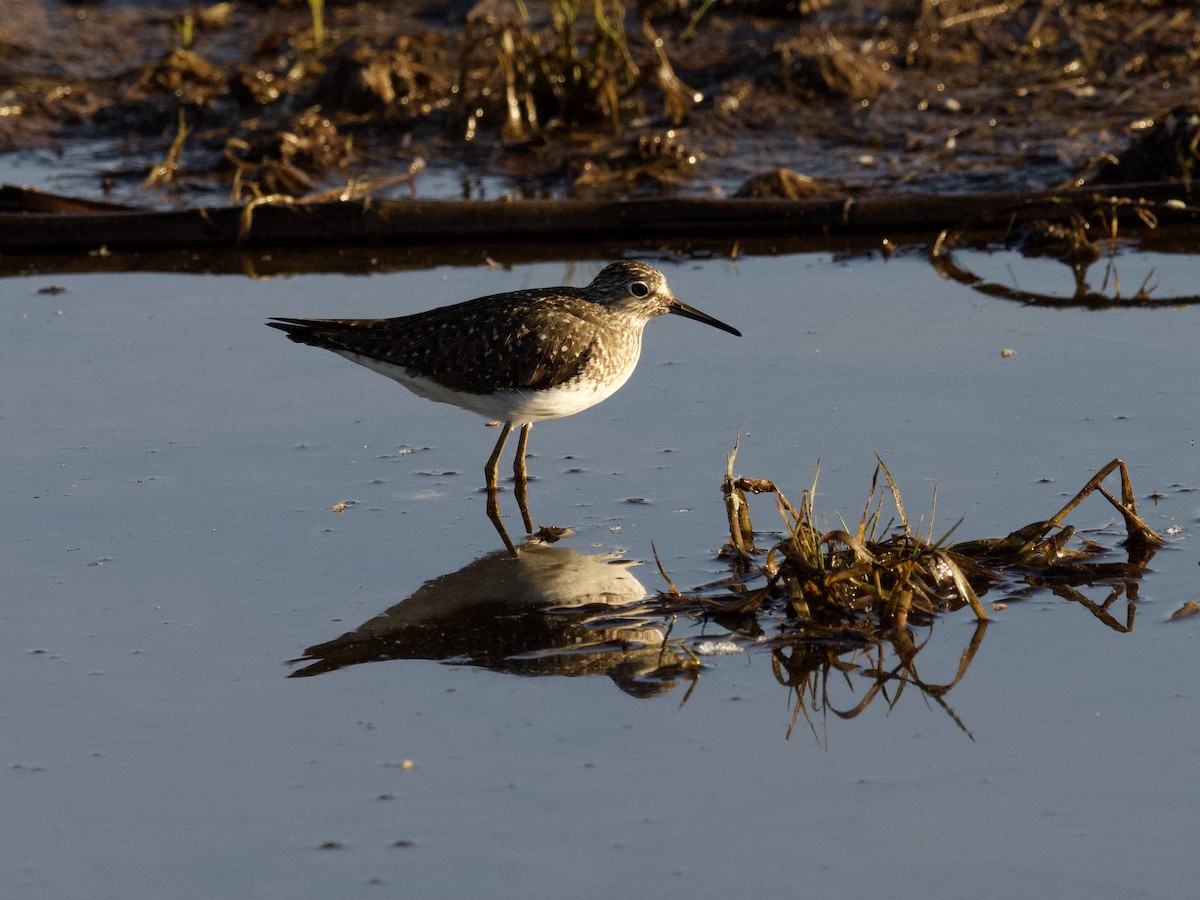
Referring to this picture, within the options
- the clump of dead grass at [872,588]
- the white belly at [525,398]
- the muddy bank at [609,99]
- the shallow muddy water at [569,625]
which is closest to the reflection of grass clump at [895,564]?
the clump of dead grass at [872,588]

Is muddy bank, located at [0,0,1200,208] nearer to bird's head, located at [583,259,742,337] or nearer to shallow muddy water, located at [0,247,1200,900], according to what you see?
shallow muddy water, located at [0,247,1200,900]

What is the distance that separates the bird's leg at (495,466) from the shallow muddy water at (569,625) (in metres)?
0.11

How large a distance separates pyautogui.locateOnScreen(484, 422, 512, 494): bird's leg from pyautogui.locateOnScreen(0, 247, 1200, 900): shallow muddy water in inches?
4.4

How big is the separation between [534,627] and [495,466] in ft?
4.92

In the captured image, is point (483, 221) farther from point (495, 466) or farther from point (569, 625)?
point (569, 625)

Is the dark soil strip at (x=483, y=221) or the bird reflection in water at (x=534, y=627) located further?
the dark soil strip at (x=483, y=221)

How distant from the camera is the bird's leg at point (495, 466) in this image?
7566mm

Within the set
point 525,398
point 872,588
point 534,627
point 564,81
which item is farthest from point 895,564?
point 564,81

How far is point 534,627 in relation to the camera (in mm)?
6223

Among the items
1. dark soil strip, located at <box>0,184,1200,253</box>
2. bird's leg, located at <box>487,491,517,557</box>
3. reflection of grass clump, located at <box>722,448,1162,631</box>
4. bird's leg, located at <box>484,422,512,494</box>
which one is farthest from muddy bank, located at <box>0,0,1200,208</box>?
reflection of grass clump, located at <box>722,448,1162,631</box>

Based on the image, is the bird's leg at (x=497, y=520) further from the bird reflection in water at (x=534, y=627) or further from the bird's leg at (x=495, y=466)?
the bird reflection in water at (x=534, y=627)

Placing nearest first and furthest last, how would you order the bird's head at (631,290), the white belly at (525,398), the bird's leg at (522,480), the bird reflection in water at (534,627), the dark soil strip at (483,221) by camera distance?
the bird reflection in water at (534,627) → the bird's leg at (522,480) → the white belly at (525,398) → the bird's head at (631,290) → the dark soil strip at (483,221)

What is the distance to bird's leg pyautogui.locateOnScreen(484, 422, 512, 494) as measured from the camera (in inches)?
298

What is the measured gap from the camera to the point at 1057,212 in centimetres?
1045
